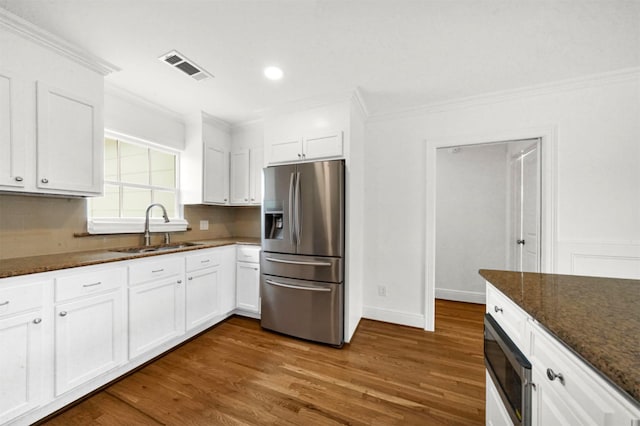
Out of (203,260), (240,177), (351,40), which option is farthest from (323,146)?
(203,260)

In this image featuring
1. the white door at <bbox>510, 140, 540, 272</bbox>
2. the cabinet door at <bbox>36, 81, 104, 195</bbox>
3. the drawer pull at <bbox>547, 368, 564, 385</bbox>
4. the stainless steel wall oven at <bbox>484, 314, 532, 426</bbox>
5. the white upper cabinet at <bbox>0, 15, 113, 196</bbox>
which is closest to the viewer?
the drawer pull at <bbox>547, 368, 564, 385</bbox>

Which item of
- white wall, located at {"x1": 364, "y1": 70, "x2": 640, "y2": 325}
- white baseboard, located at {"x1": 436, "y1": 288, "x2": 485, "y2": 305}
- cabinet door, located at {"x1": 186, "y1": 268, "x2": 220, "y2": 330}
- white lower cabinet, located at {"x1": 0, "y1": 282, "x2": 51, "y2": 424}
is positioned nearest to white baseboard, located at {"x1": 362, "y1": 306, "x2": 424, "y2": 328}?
white wall, located at {"x1": 364, "y1": 70, "x2": 640, "y2": 325}

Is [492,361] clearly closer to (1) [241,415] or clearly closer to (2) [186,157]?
(1) [241,415]

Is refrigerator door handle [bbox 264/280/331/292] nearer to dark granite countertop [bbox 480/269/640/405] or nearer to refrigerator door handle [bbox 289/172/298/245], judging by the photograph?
refrigerator door handle [bbox 289/172/298/245]

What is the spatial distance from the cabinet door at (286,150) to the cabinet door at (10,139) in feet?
5.99

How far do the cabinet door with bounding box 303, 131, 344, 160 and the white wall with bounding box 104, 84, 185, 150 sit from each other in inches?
65.5

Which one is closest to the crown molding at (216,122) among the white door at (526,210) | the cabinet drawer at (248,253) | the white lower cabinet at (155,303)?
the cabinet drawer at (248,253)

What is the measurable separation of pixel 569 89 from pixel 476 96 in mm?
722

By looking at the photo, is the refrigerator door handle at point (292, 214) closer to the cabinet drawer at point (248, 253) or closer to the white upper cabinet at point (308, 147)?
the white upper cabinet at point (308, 147)

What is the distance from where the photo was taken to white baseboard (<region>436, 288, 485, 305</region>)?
11.7ft

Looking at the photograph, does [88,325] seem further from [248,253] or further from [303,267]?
[303,267]

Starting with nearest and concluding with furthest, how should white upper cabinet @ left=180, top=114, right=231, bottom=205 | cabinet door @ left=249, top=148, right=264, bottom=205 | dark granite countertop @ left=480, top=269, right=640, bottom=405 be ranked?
dark granite countertop @ left=480, top=269, right=640, bottom=405 → white upper cabinet @ left=180, top=114, right=231, bottom=205 → cabinet door @ left=249, top=148, right=264, bottom=205

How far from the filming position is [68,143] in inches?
72.8

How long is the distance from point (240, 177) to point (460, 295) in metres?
3.60
